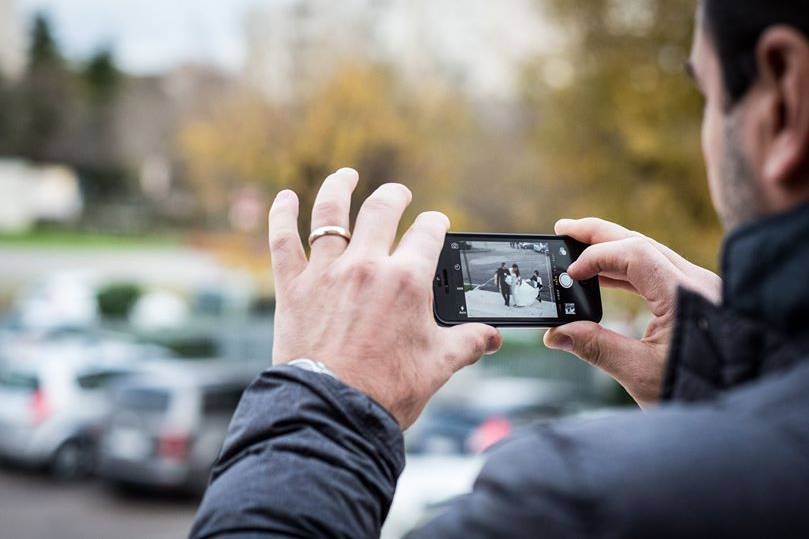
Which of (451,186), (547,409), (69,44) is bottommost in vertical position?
(547,409)

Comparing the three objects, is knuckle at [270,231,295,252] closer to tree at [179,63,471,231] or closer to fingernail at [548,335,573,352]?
fingernail at [548,335,573,352]

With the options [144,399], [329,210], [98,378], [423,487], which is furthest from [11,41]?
[329,210]

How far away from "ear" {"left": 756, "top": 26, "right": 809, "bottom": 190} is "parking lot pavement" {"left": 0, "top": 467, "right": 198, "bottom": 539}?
9.09 metres

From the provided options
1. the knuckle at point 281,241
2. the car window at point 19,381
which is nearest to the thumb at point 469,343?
the knuckle at point 281,241

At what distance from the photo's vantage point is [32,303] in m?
22.3

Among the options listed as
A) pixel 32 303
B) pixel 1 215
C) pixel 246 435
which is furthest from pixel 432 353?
pixel 1 215

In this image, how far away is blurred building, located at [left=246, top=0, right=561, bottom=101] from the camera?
727 inches

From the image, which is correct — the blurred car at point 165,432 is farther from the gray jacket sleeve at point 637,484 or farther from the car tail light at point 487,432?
the gray jacket sleeve at point 637,484

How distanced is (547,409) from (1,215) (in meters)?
25.6

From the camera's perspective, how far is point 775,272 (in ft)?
2.42

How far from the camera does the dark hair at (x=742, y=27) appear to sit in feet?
2.38

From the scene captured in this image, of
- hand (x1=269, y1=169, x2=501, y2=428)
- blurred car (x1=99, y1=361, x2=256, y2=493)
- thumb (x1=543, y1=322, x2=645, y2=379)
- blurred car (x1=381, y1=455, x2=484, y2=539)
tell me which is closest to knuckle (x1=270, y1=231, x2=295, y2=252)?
hand (x1=269, y1=169, x2=501, y2=428)

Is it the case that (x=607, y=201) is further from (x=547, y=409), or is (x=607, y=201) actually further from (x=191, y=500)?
(x=191, y=500)

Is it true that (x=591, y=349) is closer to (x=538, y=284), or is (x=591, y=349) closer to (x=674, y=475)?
(x=538, y=284)
